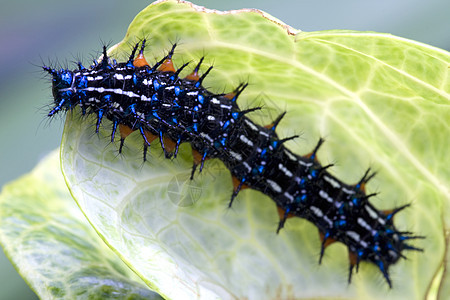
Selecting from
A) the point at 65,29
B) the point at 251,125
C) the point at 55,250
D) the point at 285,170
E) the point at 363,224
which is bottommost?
the point at 55,250

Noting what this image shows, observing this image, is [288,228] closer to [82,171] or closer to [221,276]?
[221,276]

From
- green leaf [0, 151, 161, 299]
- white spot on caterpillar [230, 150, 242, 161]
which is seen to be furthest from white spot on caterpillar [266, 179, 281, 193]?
green leaf [0, 151, 161, 299]

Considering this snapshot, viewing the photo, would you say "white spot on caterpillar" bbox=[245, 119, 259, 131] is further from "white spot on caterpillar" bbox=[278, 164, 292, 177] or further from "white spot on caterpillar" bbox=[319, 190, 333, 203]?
"white spot on caterpillar" bbox=[319, 190, 333, 203]

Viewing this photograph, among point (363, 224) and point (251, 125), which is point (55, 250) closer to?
point (251, 125)

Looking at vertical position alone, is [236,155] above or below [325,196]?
above

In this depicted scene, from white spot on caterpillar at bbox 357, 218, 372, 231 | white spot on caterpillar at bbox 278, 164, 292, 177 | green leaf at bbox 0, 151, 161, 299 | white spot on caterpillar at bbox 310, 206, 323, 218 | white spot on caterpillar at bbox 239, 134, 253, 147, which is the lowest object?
green leaf at bbox 0, 151, 161, 299

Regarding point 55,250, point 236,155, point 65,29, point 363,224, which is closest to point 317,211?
point 363,224

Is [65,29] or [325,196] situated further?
[65,29]
